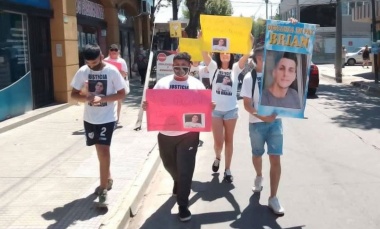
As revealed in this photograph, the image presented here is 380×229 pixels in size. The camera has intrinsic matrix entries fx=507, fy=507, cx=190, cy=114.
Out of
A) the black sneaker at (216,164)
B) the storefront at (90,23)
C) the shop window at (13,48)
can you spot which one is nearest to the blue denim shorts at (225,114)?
the black sneaker at (216,164)

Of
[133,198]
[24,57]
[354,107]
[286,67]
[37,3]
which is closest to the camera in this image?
[286,67]

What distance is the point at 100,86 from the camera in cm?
537

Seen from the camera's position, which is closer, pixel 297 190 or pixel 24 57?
pixel 297 190

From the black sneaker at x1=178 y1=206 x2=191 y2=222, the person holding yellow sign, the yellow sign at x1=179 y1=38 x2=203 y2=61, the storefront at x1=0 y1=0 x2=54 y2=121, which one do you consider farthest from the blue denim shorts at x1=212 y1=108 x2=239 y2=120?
the storefront at x1=0 y1=0 x2=54 y2=121

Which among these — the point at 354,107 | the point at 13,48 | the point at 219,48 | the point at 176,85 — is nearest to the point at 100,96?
the point at 176,85

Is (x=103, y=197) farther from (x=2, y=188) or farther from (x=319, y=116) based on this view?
(x=319, y=116)

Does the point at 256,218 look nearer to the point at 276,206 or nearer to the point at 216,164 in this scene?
the point at 276,206

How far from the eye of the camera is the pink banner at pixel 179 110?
5195mm

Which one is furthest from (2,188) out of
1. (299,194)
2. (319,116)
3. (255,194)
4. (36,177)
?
(319,116)

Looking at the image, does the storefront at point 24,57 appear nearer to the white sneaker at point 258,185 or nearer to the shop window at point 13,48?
the shop window at point 13,48

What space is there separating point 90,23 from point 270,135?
48.5ft

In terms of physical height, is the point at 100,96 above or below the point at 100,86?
below

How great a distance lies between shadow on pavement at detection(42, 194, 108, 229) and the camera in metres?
4.95

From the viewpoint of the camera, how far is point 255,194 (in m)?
6.13
